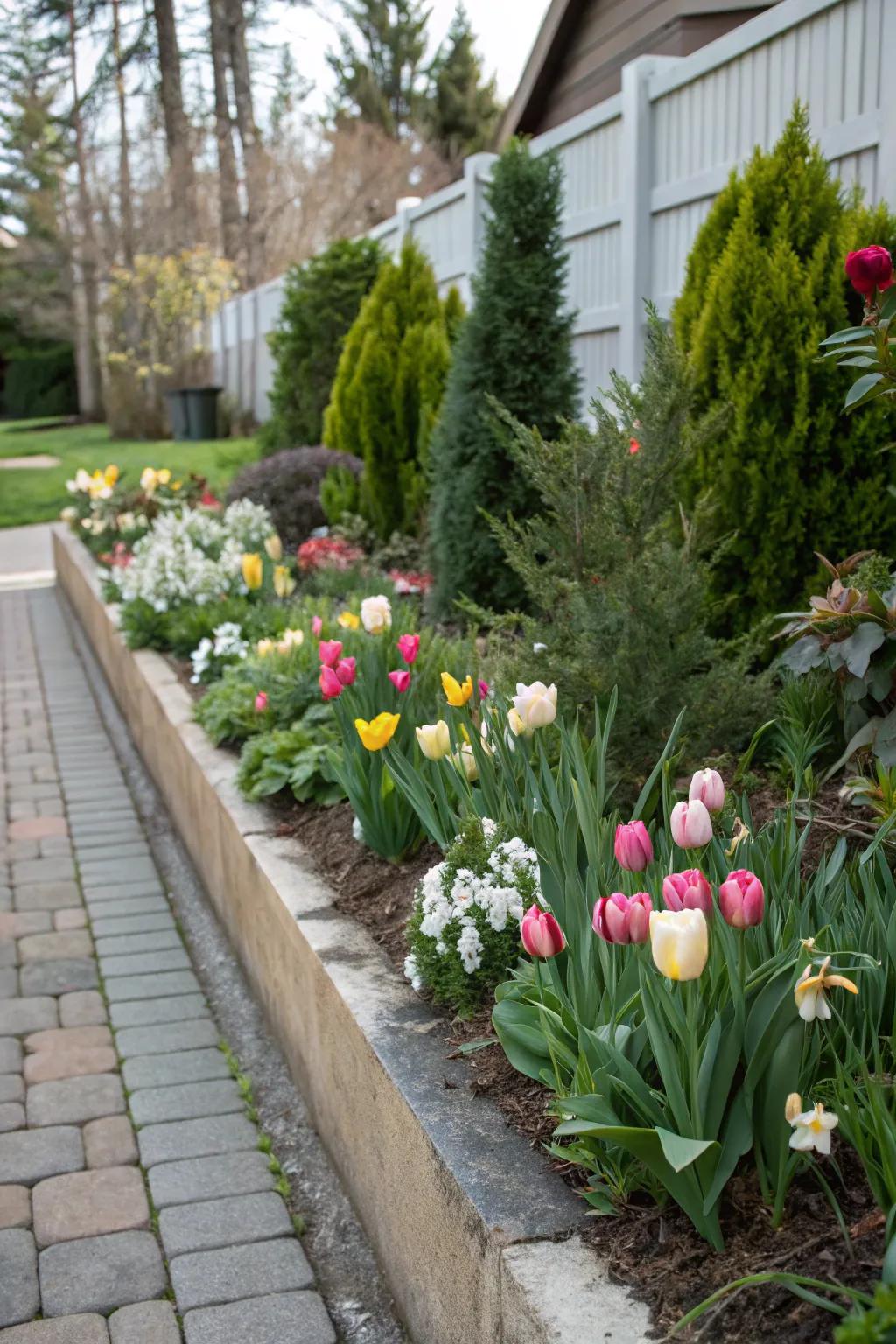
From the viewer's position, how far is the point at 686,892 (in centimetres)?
170

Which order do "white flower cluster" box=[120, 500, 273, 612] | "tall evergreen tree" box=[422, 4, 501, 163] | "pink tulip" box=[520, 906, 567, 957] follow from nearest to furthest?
1. "pink tulip" box=[520, 906, 567, 957]
2. "white flower cluster" box=[120, 500, 273, 612]
3. "tall evergreen tree" box=[422, 4, 501, 163]

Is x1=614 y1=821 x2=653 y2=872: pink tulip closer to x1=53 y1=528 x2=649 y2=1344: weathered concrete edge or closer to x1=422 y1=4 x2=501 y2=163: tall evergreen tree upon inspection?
x1=53 y1=528 x2=649 y2=1344: weathered concrete edge

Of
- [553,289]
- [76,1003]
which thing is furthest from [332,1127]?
[553,289]

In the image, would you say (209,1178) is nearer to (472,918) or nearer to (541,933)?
(472,918)

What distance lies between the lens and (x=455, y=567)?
6066 mm

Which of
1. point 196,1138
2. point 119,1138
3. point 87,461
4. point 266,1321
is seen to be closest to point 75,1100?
point 119,1138

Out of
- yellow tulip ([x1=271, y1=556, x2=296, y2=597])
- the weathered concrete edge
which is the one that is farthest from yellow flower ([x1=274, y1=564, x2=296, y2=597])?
the weathered concrete edge

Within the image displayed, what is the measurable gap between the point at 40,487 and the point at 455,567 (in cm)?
1459

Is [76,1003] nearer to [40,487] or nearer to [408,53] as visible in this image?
[40,487]

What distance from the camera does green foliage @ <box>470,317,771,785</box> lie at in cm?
331

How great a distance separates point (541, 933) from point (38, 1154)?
172 centimetres

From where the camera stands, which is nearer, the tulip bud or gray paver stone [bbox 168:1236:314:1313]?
the tulip bud

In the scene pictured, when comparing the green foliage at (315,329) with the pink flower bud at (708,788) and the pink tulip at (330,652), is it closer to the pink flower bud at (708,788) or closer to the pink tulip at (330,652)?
the pink tulip at (330,652)

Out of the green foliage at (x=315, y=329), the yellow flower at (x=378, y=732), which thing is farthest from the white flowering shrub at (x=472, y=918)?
the green foliage at (x=315, y=329)
